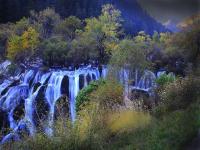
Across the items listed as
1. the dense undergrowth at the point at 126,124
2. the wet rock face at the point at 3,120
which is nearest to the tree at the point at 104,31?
the dense undergrowth at the point at 126,124

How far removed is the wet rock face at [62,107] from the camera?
449 centimetres

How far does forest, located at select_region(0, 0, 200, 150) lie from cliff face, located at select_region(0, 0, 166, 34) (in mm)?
12

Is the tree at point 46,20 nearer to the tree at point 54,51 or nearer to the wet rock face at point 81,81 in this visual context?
the tree at point 54,51

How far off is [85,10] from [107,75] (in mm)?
655

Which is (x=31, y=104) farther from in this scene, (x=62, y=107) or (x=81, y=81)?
(x=81, y=81)

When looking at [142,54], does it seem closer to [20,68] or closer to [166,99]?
[166,99]

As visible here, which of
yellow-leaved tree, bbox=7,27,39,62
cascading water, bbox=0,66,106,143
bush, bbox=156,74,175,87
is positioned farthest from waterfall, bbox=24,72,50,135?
bush, bbox=156,74,175,87

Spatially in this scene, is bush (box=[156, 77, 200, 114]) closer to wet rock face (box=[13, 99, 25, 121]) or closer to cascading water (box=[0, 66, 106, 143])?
cascading water (box=[0, 66, 106, 143])

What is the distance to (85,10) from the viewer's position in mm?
4699

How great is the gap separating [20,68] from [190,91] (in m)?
2.10

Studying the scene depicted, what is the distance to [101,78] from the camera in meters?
4.70

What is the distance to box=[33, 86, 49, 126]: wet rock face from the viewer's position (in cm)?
439

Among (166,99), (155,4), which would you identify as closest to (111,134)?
(166,99)

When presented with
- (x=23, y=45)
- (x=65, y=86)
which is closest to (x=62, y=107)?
(x=65, y=86)
